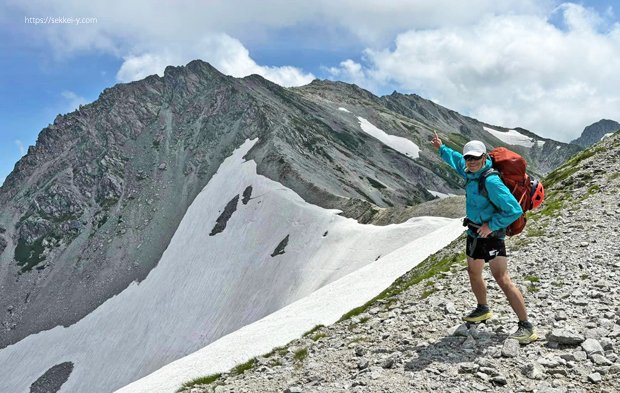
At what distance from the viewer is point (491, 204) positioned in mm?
9180

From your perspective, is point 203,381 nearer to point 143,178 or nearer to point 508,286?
point 508,286

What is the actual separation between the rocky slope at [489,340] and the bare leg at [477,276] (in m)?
0.65

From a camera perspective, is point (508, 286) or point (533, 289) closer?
Result: point (508, 286)

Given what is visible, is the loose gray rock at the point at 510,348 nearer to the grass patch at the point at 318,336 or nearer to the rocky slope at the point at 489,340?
the rocky slope at the point at 489,340

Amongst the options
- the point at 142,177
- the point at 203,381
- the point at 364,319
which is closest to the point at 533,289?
the point at 364,319

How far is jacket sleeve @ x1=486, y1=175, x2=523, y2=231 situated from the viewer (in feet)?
28.5

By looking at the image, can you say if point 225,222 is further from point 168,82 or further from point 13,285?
point 168,82

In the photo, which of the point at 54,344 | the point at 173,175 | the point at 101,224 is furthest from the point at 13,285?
the point at 173,175

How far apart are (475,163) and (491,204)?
2.93 ft

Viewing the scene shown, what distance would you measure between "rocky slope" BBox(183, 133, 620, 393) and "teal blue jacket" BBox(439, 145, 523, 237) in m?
2.36

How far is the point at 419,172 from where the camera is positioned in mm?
186250

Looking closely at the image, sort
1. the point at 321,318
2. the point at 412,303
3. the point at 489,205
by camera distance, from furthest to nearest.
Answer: the point at 321,318 → the point at 412,303 → the point at 489,205

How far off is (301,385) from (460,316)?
170 inches

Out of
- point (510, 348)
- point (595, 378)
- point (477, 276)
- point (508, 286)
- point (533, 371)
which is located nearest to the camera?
point (595, 378)
